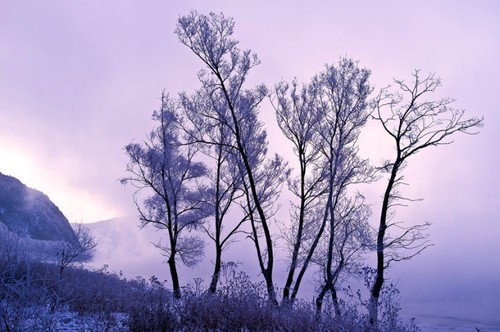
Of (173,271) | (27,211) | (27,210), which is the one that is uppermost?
(27,210)

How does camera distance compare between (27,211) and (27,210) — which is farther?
(27,210)

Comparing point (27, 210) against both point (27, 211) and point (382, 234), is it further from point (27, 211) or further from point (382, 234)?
point (382, 234)

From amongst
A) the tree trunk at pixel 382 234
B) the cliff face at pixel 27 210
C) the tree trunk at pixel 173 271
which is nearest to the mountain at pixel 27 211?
the cliff face at pixel 27 210

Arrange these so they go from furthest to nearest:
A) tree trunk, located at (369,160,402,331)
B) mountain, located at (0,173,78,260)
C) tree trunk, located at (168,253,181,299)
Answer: mountain, located at (0,173,78,260), tree trunk, located at (168,253,181,299), tree trunk, located at (369,160,402,331)

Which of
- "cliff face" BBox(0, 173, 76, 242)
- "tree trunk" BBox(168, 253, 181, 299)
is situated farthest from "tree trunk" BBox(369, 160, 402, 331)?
"cliff face" BBox(0, 173, 76, 242)

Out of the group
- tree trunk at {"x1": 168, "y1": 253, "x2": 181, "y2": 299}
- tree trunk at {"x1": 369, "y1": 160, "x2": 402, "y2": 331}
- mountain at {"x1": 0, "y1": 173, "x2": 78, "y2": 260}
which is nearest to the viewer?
tree trunk at {"x1": 369, "y1": 160, "x2": 402, "y2": 331}

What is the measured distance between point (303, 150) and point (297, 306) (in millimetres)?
7438

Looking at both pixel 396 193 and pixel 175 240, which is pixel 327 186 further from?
pixel 175 240

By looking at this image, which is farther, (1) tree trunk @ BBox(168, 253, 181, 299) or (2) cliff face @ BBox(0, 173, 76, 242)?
(2) cliff face @ BBox(0, 173, 76, 242)

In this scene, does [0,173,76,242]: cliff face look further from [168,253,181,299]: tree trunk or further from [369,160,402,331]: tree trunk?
[369,160,402,331]: tree trunk

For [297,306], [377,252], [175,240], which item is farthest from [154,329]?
[175,240]

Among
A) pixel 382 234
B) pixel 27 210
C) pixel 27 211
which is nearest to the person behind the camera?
pixel 382 234

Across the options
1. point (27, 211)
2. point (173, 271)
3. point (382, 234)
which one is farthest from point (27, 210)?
point (382, 234)

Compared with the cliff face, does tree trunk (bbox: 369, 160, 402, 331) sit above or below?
below
